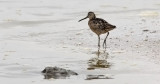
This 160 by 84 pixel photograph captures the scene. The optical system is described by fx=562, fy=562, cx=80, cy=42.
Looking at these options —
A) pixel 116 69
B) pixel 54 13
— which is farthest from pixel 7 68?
pixel 54 13

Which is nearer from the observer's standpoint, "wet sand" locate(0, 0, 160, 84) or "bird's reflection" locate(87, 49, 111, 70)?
"wet sand" locate(0, 0, 160, 84)

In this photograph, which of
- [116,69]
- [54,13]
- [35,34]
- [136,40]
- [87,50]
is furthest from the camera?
[54,13]

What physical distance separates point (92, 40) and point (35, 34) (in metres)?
1.59

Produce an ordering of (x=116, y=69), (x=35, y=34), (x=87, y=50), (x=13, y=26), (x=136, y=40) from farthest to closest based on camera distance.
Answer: (x=13, y=26), (x=35, y=34), (x=136, y=40), (x=87, y=50), (x=116, y=69)

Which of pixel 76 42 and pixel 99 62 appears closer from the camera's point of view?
pixel 99 62

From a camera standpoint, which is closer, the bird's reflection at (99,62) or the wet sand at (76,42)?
the wet sand at (76,42)

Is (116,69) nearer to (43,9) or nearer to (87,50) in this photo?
(87,50)

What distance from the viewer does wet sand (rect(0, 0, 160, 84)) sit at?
950 centimetres

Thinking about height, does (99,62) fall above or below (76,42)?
below

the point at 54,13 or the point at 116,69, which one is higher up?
the point at 54,13

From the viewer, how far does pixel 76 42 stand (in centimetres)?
1259

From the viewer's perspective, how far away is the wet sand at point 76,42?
950 cm

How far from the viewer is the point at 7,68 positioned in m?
9.85

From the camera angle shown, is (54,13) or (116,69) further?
(54,13)
